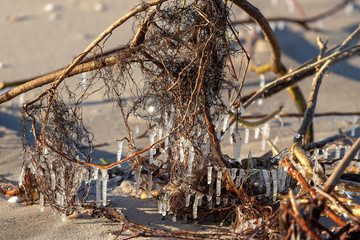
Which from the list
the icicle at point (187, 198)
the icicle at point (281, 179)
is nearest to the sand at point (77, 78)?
the icicle at point (187, 198)

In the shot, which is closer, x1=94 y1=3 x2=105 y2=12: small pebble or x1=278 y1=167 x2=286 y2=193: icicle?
x1=278 y1=167 x2=286 y2=193: icicle

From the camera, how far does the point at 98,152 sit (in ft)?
11.2

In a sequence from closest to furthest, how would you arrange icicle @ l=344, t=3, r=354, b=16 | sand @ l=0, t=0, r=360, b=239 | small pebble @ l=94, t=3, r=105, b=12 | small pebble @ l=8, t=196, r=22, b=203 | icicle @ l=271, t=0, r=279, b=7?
sand @ l=0, t=0, r=360, b=239, small pebble @ l=8, t=196, r=22, b=203, small pebble @ l=94, t=3, r=105, b=12, icicle @ l=344, t=3, r=354, b=16, icicle @ l=271, t=0, r=279, b=7

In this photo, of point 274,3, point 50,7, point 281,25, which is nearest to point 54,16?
point 50,7

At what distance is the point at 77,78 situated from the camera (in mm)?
3092

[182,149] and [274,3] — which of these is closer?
[182,149]

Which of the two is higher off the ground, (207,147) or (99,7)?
(99,7)

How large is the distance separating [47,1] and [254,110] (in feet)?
12.1

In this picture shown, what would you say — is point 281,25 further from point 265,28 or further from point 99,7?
point 265,28

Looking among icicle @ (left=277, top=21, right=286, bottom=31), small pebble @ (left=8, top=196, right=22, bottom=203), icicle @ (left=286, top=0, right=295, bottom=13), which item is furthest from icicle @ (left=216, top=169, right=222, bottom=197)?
icicle @ (left=286, top=0, right=295, bottom=13)

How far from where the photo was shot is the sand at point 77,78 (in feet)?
7.47

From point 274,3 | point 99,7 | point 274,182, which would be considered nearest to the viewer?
point 274,182

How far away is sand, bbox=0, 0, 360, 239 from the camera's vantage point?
2277mm

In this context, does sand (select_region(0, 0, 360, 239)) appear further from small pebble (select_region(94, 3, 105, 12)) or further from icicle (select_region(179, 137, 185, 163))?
icicle (select_region(179, 137, 185, 163))
